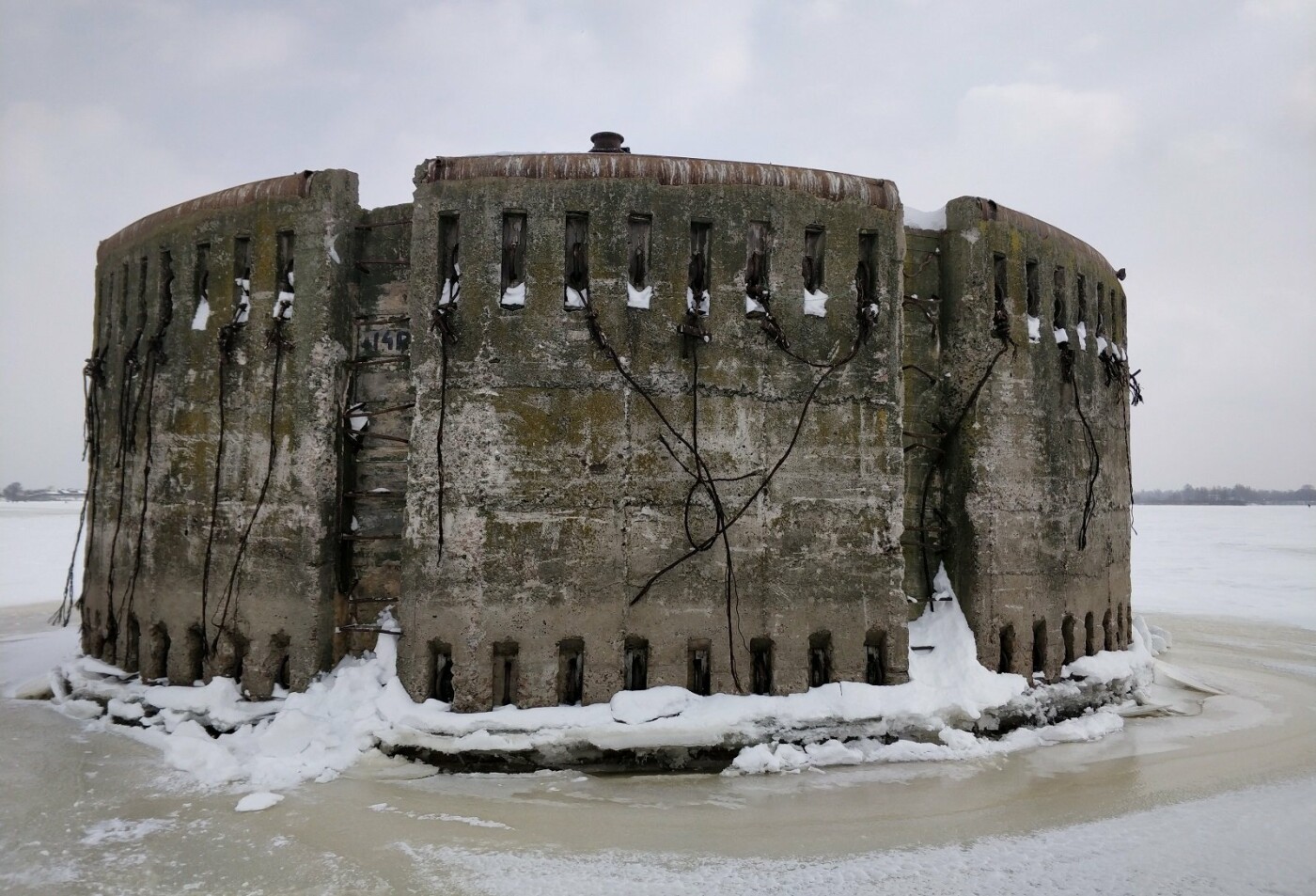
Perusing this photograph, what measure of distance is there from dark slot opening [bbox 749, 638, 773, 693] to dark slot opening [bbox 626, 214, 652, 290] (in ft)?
11.4

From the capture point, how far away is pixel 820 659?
7.66 m

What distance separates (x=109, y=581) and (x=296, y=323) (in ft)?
13.1

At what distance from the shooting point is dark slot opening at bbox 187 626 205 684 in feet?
26.6

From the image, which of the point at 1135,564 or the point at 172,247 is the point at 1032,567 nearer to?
the point at 172,247

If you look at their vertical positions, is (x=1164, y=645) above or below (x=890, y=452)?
below

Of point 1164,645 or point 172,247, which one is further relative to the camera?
point 1164,645

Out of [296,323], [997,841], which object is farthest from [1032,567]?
[296,323]

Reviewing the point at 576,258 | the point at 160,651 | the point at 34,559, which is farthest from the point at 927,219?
the point at 34,559

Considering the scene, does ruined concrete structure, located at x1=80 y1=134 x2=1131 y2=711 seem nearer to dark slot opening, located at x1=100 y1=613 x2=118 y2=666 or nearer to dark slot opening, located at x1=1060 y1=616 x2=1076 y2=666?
dark slot opening, located at x1=100 y1=613 x2=118 y2=666

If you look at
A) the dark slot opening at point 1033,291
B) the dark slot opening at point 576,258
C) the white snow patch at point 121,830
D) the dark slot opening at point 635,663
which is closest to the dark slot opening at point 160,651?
the white snow patch at point 121,830

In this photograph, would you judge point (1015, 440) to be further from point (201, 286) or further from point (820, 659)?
point (201, 286)

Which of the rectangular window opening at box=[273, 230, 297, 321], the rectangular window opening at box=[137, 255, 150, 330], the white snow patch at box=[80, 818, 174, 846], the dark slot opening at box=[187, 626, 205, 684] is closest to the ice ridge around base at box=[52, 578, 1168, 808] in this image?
the dark slot opening at box=[187, 626, 205, 684]

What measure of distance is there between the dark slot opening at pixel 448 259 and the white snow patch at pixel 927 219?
16.0ft

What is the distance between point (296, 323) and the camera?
7891 mm
